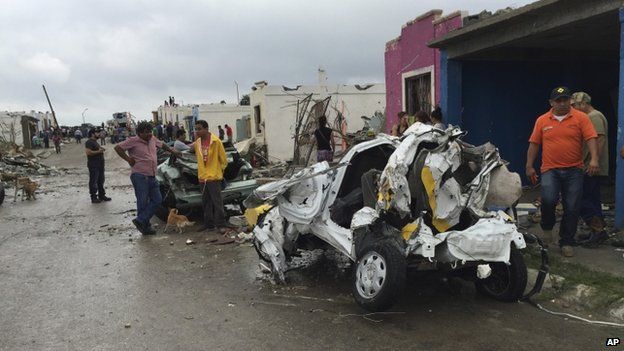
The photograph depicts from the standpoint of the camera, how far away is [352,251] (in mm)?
4742

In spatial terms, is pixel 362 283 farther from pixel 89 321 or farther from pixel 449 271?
pixel 89 321

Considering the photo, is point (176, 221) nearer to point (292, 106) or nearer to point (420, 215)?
point (420, 215)

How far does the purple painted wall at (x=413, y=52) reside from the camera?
434 inches

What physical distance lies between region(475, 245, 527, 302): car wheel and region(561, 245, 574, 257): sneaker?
1.43m

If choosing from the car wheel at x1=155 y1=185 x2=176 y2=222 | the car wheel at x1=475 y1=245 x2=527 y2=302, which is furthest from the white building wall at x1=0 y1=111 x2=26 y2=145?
the car wheel at x1=475 y1=245 x2=527 y2=302

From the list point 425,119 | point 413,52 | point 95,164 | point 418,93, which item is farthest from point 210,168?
point 413,52

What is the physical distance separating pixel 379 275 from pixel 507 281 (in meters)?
1.31

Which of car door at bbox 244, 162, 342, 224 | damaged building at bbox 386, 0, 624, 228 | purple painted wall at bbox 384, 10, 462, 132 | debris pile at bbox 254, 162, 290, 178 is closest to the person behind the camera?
car door at bbox 244, 162, 342, 224

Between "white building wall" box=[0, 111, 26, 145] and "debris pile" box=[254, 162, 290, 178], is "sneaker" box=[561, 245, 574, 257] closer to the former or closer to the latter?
"debris pile" box=[254, 162, 290, 178]

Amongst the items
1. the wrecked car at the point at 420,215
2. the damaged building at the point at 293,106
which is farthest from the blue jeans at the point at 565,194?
the damaged building at the point at 293,106

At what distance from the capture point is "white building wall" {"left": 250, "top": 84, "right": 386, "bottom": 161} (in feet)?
76.6

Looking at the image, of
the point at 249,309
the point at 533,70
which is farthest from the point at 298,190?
the point at 533,70

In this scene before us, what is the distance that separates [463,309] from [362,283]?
98 centimetres

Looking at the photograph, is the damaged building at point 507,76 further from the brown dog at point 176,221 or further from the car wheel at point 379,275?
the car wheel at point 379,275
